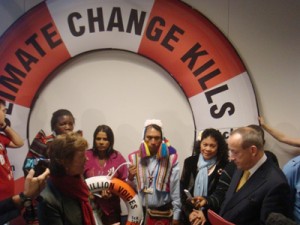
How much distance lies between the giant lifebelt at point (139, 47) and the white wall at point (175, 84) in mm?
105

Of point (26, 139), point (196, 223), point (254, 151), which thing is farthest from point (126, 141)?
point (254, 151)

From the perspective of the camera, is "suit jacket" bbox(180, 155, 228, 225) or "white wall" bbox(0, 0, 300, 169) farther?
"white wall" bbox(0, 0, 300, 169)

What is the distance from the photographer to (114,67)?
9.65ft

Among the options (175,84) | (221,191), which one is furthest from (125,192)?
(175,84)

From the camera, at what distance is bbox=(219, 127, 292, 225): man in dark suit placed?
61.5 inches

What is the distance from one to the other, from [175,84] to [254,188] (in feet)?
4.64

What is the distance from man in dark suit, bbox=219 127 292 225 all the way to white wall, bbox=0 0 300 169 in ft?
4.05

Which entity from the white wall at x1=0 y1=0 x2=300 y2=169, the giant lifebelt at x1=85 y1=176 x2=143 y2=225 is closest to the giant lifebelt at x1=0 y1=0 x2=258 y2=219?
the white wall at x1=0 y1=0 x2=300 y2=169

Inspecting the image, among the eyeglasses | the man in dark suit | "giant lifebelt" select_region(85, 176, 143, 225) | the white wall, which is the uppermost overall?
the white wall

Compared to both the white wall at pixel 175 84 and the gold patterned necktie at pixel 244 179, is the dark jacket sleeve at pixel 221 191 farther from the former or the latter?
the white wall at pixel 175 84

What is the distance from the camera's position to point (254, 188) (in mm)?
1633

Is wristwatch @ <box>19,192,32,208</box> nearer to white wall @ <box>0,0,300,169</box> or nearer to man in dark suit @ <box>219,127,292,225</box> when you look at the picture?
man in dark suit @ <box>219,127,292,225</box>

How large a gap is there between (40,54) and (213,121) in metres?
1.33

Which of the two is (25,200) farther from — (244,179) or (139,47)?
(139,47)
